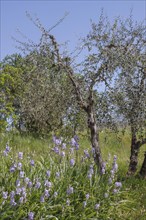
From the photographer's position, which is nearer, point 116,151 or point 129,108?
point 129,108

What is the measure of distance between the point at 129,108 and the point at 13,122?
33.7 ft

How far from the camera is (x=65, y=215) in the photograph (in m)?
6.34

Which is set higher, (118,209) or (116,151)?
(116,151)

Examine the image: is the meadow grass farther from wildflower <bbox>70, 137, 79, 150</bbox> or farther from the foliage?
Answer: the foliage

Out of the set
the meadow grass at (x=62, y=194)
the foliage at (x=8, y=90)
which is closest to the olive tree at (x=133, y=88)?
the meadow grass at (x=62, y=194)

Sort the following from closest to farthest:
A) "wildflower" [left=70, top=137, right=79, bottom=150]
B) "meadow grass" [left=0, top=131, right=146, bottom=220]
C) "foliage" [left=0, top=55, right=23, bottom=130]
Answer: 1. "meadow grass" [left=0, top=131, right=146, bottom=220]
2. "wildflower" [left=70, top=137, right=79, bottom=150]
3. "foliage" [left=0, top=55, right=23, bottom=130]

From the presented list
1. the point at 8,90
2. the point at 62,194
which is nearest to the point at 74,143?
the point at 62,194

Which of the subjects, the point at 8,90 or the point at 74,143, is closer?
the point at 74,143

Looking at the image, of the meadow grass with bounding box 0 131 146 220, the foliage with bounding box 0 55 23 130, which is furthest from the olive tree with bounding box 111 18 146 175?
the foliage with bounding box 0 55 23 130

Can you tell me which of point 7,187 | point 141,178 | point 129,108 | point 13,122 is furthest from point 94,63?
point 13,122

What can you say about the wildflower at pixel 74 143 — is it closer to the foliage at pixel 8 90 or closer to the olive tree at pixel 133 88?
the olive tree at pixel 133 88

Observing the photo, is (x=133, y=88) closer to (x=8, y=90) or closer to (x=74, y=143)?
(x=74, y=143)

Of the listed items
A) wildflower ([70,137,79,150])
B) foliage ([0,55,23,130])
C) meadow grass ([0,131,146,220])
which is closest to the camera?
meadow grass ([0,131,146,220])

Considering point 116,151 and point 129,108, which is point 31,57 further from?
point 116,151
